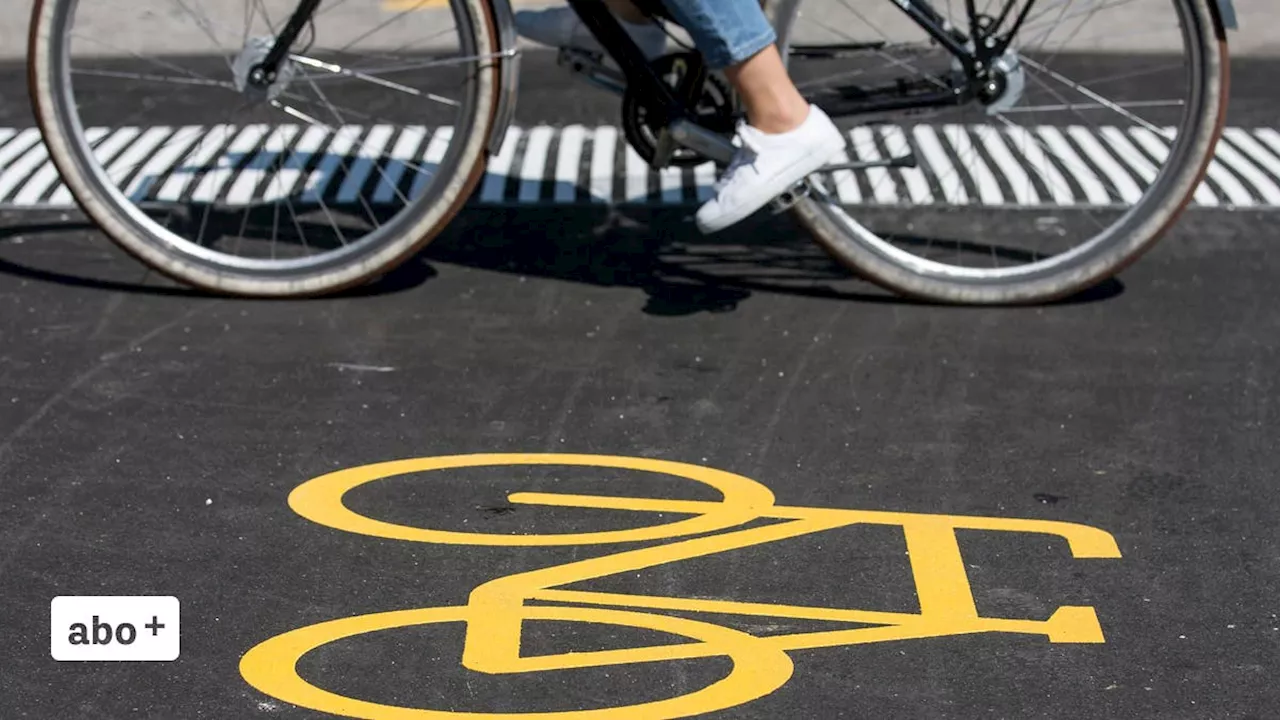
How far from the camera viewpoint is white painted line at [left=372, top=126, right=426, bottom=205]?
633 centimetres

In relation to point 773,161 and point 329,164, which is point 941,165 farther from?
point 329,164

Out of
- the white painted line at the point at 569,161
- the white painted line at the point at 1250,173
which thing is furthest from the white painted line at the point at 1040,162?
the white painted line at the point at 569,161

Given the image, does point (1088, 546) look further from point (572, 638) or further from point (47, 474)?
point (47, 474)

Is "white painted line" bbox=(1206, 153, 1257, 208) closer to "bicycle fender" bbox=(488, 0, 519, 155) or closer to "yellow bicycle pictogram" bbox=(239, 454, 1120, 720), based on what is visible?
"bicycle fender" bbox=(488, 0, 519, 155)

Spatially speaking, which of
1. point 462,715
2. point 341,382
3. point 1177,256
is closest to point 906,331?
point 1177,256

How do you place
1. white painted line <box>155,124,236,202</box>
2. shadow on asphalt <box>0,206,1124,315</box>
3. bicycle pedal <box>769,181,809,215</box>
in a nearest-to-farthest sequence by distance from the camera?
1. bicycle pedal <box>769,181,809,215</box>
2. shadow on asphalt <box>0,206,1124,315</box>
3. white painted line <box>155,124,236,202</box>

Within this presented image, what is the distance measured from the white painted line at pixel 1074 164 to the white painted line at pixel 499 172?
1733mm

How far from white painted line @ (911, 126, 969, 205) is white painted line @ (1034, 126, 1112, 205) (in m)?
0.36

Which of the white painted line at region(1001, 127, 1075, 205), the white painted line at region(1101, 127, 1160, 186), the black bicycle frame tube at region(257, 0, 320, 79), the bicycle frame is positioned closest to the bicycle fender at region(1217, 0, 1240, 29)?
the bicycle frame

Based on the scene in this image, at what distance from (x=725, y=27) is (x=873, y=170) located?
63.0 inches

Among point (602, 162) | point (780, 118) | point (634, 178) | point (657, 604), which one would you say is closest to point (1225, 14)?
point (780, 118)

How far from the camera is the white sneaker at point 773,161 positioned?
514 cm

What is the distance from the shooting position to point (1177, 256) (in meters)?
5.90

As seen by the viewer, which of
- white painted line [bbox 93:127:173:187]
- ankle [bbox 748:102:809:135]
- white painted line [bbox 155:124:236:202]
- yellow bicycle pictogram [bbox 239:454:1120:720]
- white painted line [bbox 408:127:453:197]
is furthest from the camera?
white painted line [bbox 408:127:453:197]
